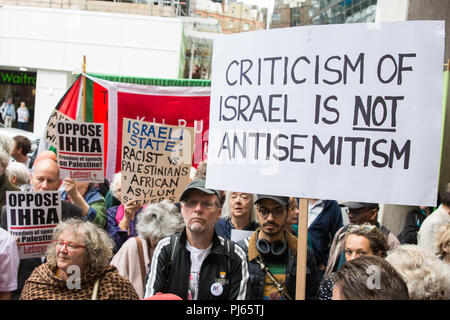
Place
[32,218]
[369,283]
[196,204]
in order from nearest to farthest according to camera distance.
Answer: [369,283], [196,204], [32,218]

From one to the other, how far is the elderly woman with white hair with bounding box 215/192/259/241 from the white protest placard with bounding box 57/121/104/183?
1.19 m

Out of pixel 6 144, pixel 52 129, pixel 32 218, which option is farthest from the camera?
pixel 6 144

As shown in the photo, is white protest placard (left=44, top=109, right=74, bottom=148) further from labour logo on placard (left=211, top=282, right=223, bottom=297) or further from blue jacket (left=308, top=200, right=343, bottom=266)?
blue jacket (left=308, top=200, right=343, bottom=266)

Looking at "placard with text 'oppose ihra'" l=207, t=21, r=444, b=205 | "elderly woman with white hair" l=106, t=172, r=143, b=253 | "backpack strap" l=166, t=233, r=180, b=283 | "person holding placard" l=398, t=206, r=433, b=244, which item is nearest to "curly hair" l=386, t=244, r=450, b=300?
"placard with text 'oppose ihra'" l=207, t=21, r=444, b=205

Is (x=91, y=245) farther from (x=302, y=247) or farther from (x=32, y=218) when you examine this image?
(x=302, y=247)

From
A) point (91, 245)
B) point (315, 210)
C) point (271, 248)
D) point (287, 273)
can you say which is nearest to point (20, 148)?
point (91, 245)

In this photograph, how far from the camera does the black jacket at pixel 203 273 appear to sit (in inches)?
93.5

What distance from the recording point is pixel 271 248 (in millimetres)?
2713

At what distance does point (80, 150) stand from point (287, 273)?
2.07 m

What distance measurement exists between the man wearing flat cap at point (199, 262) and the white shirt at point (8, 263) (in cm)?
87

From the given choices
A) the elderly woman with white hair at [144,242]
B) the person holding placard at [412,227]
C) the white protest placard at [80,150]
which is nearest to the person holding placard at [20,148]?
the white protest placard at [80,150]

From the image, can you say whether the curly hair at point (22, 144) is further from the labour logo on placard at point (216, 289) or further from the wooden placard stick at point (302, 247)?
the wooden placard stick at point (302, 247)
